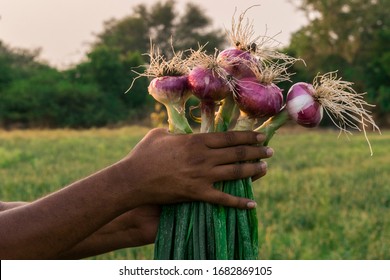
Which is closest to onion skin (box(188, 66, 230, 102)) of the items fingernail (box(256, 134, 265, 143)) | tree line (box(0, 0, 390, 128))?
fingernail (box(256, 134, 265, 143))

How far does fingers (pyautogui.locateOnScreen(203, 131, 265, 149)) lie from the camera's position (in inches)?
59.7

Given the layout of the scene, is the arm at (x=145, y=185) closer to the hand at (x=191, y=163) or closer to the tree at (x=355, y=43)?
the hand at (x=191, y=163)

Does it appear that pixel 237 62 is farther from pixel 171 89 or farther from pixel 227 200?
pixel 227 200

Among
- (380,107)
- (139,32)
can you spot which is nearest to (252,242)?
(380,107)

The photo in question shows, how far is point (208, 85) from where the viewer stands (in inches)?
60.3

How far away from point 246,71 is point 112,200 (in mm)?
414

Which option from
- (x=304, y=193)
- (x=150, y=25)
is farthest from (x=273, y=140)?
(x=150, y=25)

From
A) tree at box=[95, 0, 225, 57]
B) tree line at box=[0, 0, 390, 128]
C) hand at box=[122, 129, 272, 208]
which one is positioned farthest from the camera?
tree at box=[95, 0, 225, 57]

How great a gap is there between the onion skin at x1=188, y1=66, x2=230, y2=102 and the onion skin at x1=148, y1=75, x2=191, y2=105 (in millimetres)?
42

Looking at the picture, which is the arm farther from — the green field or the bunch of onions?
the green field

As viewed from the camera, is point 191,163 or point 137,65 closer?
point 191,163

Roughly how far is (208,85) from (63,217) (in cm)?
45

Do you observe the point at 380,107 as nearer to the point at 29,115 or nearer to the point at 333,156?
the point at 29,115

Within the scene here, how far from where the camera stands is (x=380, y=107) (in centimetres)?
3064
